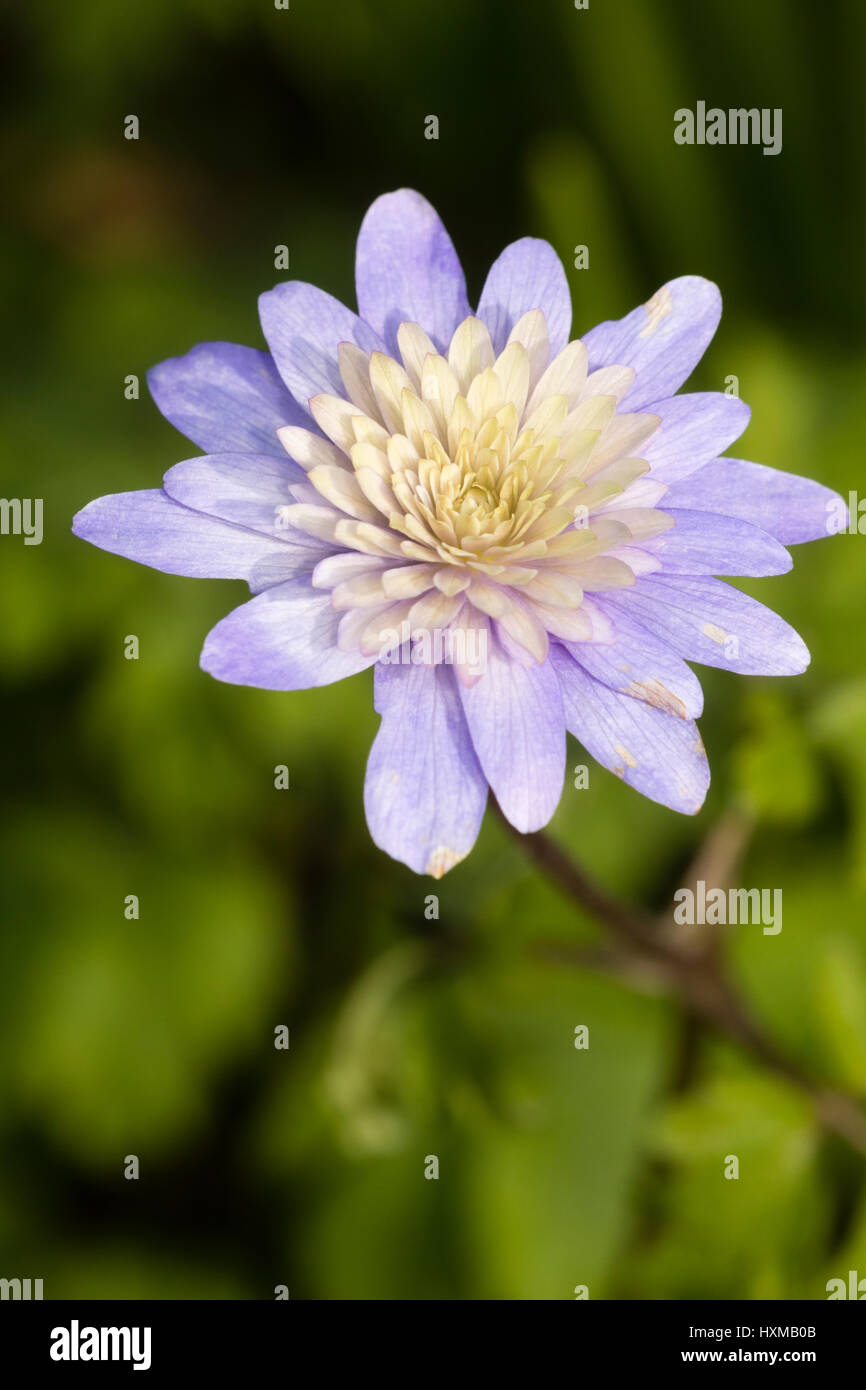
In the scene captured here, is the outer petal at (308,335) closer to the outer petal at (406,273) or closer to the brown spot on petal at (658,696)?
the outer petal at (406,273)

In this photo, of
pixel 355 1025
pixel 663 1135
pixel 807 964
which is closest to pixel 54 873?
pixel 355 1025

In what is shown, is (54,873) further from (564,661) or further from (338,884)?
(564,661)

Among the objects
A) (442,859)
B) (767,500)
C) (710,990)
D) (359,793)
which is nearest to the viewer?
(442,859)

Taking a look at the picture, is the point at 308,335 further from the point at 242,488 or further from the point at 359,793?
the point at 359,793

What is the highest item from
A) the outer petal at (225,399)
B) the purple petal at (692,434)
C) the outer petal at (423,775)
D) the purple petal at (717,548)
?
the outer petal at (225,399)

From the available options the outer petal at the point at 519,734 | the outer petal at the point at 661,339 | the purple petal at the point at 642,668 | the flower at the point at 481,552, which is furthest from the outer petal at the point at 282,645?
the outer petal at the point at 661,339

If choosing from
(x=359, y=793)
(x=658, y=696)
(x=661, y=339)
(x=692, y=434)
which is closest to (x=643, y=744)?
(x=658, y=696)

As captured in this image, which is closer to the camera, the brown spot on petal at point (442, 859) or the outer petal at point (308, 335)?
the brown spot on petal at point (442, 859)

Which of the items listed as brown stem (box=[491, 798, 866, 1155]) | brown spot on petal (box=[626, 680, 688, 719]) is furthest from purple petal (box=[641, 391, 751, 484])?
brown stem (box=[491, 798, 866, 1155])

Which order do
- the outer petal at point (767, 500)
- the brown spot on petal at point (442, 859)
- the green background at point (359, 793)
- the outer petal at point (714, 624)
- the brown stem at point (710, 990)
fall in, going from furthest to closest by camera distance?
the green background at point (359, 793) < the brown stem at point (710, 990) < the outer petal at point (767, 500) < the outer petal at point (714, 624) < the brown spot on petal at point (442, 859)
